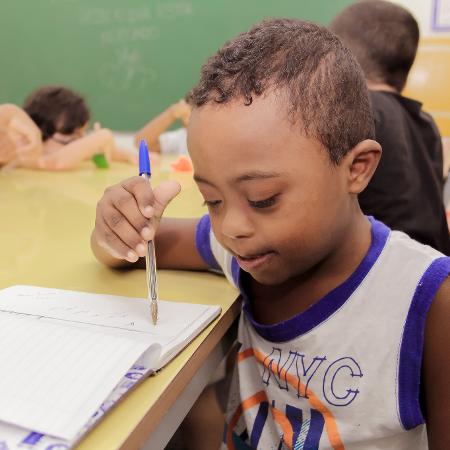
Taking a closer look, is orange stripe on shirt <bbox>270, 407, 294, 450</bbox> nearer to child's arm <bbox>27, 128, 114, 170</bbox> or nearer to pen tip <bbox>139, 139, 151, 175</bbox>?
pen tip <bbox>139, 139, 151, 175</bbox>

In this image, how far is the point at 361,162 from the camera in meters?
0.58

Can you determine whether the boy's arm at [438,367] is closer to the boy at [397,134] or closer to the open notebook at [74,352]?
the open notebook at [74,352]

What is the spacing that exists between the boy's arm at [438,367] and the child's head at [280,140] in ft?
0.44

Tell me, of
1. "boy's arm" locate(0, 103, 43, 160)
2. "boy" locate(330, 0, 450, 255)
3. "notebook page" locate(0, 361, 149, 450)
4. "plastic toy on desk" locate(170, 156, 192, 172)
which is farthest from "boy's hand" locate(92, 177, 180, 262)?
"boy's arm" locate(0, 103, 43, 160)

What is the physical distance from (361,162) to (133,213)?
27 cm

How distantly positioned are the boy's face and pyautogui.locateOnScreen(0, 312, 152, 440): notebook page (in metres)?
0.17

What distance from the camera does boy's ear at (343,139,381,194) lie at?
0.57 m

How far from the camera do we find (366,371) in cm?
58

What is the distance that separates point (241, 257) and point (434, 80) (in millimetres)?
1518

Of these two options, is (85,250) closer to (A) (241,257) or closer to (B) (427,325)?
(A) (241,257)

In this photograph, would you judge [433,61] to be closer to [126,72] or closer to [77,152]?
[126,72]

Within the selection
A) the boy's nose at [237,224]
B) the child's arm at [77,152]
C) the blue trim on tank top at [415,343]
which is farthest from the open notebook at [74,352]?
the child's arm at [77,152]

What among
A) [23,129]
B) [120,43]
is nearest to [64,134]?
[23,129]

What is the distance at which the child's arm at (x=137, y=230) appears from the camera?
61 centimetres
